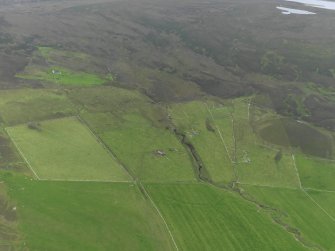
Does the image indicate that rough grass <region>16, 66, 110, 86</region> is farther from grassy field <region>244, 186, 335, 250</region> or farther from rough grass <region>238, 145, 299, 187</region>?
grassy field <region>244, 186, 335, 250</region>

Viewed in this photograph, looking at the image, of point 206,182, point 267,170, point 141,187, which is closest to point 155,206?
point 141,187

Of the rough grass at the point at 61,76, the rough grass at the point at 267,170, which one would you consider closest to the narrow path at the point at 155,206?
the rough grass at the point at 267,170

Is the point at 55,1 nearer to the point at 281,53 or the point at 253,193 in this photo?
the point at 281,53

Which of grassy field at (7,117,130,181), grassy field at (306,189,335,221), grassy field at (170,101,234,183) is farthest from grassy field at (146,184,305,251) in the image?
grassy field at (306,189,335,221)

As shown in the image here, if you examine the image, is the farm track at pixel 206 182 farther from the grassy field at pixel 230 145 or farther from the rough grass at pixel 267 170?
the rough grass at pixel 267 170

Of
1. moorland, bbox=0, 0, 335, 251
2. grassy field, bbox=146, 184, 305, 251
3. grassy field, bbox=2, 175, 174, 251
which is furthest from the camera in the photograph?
moorland, bbox=0, 0, 335, 251

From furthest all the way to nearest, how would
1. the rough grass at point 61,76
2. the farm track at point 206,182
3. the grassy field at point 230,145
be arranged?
the rough grass at point 61,76
the grassy field at point 230,145
the farm track at point 206,182
